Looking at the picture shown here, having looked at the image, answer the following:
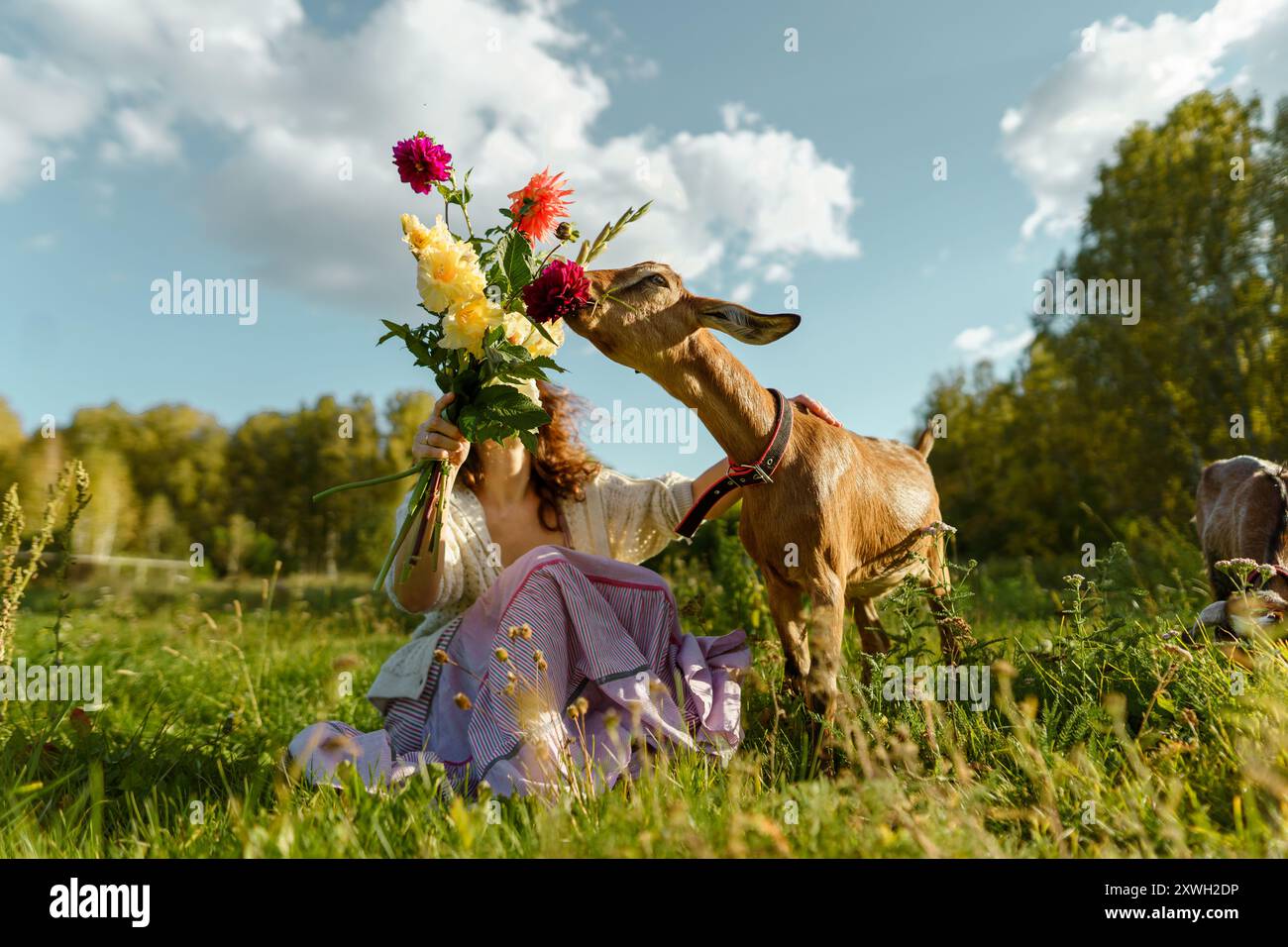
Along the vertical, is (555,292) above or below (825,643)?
above

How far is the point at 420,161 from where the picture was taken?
2.64m

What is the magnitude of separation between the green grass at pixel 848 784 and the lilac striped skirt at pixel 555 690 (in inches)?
6.3

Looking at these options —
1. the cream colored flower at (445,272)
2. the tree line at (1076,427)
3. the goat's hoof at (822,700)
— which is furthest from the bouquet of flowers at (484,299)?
the tree line at (1076,427)

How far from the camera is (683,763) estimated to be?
8.16 ft

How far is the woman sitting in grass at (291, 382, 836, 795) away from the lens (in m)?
2.66

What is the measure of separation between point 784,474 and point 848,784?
111 cm

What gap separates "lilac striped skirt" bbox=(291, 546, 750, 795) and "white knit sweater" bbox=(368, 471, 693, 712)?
139 millimetres

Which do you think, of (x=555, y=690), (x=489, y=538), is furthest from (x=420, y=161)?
(x=555, y=690)

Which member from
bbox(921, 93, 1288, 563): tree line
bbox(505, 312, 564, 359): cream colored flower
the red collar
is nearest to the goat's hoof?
the red collar

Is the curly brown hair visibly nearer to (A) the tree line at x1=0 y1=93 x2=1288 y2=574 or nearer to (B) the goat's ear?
(B) the goat's ear

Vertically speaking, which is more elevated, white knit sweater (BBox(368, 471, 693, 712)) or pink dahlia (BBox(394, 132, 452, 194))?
pink dahlia (BBox(394, 132, 452, 194))

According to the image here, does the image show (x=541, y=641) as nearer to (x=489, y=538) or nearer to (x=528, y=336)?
(x=489, y=538)
